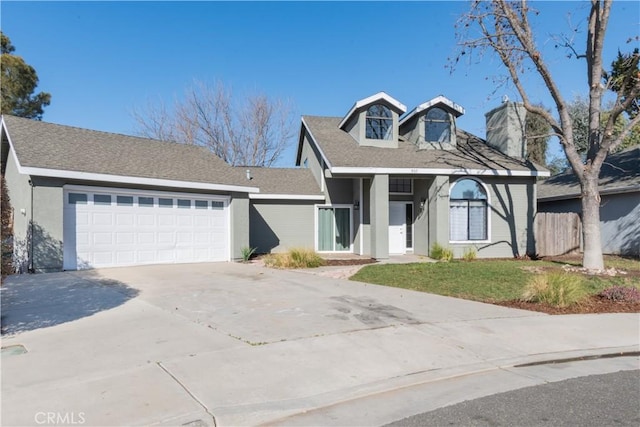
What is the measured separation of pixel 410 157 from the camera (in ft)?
55.9

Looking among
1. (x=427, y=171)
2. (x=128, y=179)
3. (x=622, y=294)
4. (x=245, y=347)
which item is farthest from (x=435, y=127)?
(x=245, y=347)

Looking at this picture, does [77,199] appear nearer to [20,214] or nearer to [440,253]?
[20,214]

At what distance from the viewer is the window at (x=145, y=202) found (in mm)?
13602

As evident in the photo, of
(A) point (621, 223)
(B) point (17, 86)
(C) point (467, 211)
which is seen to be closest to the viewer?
(C) point (467, 211)

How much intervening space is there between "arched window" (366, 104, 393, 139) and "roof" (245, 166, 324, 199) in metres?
3.65

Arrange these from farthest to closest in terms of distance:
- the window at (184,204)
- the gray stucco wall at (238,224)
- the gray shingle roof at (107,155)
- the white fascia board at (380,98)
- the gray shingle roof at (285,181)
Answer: the gray shingle roof at (285,181), the white fascia board at (380,98), the gray stucco wall at (238,224), the window at (184,204), the gray shingle roof at (107,155)

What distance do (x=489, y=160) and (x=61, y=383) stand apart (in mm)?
17133

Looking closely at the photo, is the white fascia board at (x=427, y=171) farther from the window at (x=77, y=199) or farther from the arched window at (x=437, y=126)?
the window at (x=77, y=199)

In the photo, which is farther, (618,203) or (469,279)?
(618,203)

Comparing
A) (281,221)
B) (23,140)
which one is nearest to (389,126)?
(281,221)

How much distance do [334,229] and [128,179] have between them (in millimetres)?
9327

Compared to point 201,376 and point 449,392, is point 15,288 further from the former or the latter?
point 449,392

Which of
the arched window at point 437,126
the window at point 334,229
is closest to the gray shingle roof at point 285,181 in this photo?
the window at point 334,229
